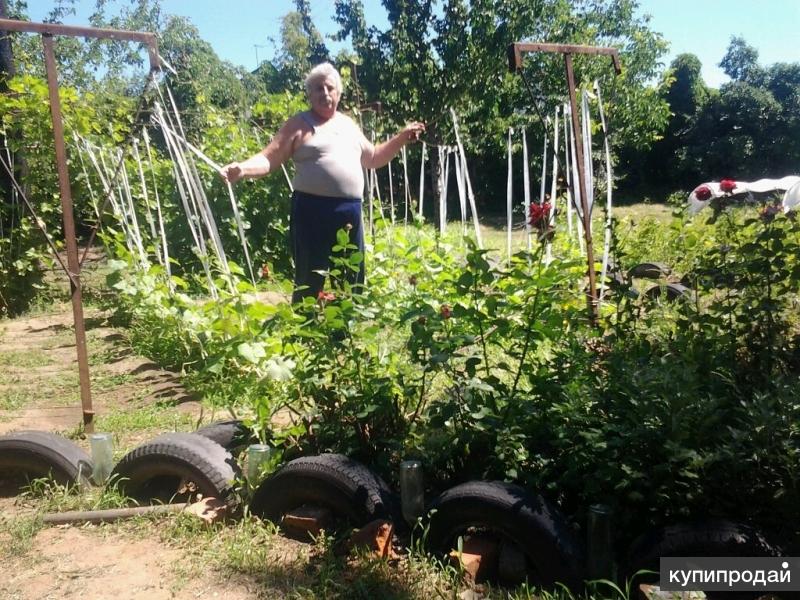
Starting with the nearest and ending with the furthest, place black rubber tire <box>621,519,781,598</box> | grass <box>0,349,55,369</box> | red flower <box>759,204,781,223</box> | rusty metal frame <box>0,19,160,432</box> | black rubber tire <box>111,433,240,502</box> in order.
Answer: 1. black rubber tire <box>621,519,781,598</box>
2. red flower <box>759,204,781,223</box>
3. black rubber tire <box>111,433,240,502</box>
4. rusty metal frame <box>0,19,160,432</box>
5. grass <box>0,349,55,369</box>

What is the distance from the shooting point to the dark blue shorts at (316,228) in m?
3.53

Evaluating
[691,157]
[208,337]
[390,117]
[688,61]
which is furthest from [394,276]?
[688,61]

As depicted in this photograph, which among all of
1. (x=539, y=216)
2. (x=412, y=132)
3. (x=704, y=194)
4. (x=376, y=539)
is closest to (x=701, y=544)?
(x=376, y=539)

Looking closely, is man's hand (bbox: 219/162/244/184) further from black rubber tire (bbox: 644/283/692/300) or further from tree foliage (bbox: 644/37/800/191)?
tree foliage (bbox: 644/37/800/191)

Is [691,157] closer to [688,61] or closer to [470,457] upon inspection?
[688,61]

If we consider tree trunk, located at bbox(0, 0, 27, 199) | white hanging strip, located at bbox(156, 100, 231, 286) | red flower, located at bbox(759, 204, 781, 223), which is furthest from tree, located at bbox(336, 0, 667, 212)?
red flower, located at bbox(759, 204, 781, 223)

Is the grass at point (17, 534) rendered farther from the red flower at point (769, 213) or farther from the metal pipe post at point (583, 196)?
the red flower at point (769, 213)

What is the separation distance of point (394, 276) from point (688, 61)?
20.7 meters

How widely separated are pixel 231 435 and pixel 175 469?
30 cm

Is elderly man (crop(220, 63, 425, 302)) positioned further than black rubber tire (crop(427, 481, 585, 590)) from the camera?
Yes

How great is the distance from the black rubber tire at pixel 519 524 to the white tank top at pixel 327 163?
6.26 ft

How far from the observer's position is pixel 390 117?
13.2m

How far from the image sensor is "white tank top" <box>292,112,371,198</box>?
3.44 metres

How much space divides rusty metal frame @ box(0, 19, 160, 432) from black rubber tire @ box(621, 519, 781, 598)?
252cm
